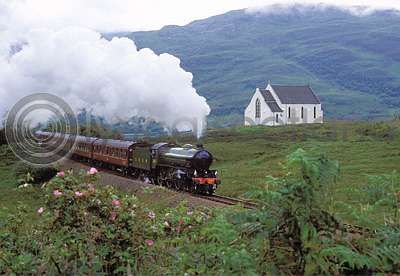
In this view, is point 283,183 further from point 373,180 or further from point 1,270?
point 1,270

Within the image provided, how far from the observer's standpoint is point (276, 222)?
5.40 meters

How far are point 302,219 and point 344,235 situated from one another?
0.56 metres

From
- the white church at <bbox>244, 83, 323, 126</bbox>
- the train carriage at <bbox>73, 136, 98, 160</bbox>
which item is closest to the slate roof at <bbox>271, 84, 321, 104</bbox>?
the white church at <bbox>244, 83, 323, 126</bbox>

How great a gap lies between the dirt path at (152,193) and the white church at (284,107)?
53.0m

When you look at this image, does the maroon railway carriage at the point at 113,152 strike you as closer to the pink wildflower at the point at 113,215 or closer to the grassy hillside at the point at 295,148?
the grassy hillside at the point at 295,148

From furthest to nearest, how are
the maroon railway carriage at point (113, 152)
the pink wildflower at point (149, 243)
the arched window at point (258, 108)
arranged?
the arched window at point (258, 108), the maroon railway carriage at point (113, 152), the pink wildflower at point (149, 243)

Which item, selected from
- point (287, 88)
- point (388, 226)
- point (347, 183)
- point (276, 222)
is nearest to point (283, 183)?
point (276, 222)

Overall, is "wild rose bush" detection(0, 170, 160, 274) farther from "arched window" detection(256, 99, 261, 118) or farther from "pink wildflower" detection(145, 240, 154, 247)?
"arched window" detection(256, 99, 261, 118)

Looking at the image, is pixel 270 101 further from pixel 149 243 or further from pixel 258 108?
pixel 149 243

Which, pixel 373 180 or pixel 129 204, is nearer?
pixel 373 180

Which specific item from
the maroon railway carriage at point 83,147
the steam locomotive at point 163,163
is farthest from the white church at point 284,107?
the steam locomotive at point 163,163

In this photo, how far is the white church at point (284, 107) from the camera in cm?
9956

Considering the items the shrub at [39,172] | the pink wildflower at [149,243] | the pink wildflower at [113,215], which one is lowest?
the shrub at [39,172]

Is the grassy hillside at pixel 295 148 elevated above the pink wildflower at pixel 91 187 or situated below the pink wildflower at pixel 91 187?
below
